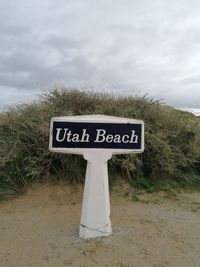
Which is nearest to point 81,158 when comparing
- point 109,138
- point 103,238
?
point 109,138

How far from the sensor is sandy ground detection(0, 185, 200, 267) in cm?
469

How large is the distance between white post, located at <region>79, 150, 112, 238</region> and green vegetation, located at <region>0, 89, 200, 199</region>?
221cm

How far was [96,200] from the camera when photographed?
5215 millimetres

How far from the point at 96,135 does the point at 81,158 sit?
235 centimetres

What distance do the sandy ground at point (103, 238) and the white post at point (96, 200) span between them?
0.13 metres

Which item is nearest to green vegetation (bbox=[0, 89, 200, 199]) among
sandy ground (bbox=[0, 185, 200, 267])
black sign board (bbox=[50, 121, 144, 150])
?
sandy ground (bbox=[0, 185, 200, 267])

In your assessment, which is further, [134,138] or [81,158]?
[81,158]

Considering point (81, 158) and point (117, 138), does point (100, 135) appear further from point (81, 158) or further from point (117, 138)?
point (81, 158)

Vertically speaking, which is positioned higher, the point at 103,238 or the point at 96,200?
the point at 96,200

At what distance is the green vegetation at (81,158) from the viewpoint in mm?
7430

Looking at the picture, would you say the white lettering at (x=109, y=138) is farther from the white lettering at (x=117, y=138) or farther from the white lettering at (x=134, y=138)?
the white lettering at (x=134, y=138)

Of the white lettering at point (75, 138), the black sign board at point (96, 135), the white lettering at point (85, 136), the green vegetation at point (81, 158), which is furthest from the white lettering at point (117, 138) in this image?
the green vegetation at point (81, 158)

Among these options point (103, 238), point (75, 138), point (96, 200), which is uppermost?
point (75, 138)

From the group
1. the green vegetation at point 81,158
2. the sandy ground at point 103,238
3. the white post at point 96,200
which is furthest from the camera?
the green vegetation at point 81,158
